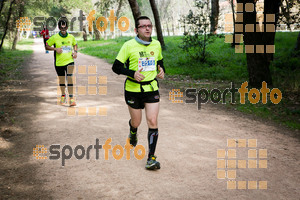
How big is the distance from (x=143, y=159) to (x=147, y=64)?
5.66 ft

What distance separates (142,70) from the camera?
4355 millimetres

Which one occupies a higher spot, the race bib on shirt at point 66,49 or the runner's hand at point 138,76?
the race bib on shirt at point 66,49

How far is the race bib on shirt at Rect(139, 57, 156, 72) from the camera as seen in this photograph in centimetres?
434

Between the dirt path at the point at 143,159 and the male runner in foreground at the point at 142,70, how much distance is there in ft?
1.88

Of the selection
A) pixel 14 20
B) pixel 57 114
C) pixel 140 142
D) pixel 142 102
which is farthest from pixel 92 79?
pixel 14 20

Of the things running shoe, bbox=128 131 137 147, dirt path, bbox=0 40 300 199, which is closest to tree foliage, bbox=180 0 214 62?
dirt path, bbox=0 40 300 199

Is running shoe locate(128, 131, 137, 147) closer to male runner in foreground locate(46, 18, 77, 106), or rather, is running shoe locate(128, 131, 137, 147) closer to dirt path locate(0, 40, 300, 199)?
dirt path locate(0, 40, 300, 199)

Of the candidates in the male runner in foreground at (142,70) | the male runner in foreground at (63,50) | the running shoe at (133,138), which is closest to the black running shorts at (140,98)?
the male runner in foreground at (142,70)

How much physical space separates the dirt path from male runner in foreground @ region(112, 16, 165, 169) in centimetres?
57

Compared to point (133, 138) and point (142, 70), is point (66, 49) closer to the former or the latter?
point (133, 138)

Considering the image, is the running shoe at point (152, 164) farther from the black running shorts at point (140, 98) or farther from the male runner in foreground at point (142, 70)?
→ the black running shorts at point (140, 98)

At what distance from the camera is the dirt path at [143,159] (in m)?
3.97

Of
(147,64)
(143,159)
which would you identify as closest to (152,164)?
(143,159)

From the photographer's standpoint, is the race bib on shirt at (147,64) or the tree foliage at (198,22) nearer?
the race bib on shirt at (147,64)
